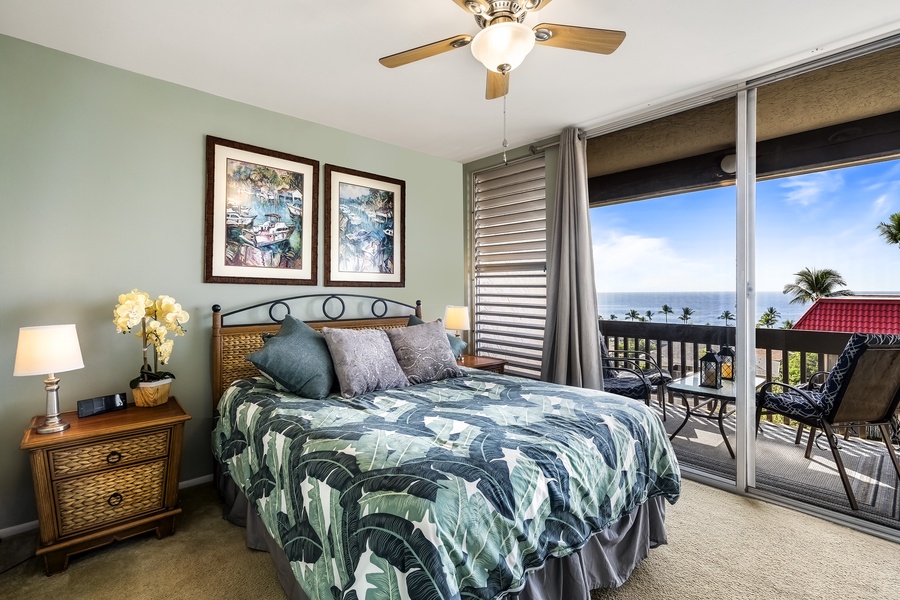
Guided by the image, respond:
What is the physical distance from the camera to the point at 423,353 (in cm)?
283

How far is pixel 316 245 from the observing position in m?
3.40

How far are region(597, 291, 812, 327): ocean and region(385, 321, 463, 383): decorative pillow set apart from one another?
58.5 inches

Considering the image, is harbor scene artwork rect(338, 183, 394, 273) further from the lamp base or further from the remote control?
the lamp base

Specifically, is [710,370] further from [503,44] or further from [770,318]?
[503,44]

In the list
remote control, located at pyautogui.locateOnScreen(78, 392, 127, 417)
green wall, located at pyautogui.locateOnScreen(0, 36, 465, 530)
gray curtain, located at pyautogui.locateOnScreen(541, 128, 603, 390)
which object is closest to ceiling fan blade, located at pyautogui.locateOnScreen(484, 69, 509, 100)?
gray curtain, located at pyautogui.locateOnScreen(541, 128, 603, 390)

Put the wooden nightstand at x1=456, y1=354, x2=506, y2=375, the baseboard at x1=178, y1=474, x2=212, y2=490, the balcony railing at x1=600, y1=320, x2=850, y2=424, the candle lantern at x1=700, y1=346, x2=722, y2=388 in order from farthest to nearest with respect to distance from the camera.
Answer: the wooden nightstand at x1=456, y1=354, x2=506, y2=375, the candle lantern at x1=700, y1=346, x2=722, y2=388, the baseboard at x1=178, y1=474, x2=212, y2=490, the balcony railing at x1=600, y1=320, x2=850, y2=424

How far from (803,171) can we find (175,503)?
4.14 metres

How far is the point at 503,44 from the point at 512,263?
2.63 meters

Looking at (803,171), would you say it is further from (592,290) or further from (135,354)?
(135,354)

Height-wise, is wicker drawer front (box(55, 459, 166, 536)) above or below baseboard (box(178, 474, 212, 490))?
above

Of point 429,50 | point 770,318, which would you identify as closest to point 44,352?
point 429,50

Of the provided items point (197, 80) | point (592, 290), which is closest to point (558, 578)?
point (592, 290)

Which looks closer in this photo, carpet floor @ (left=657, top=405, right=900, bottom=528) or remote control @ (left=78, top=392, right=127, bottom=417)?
remote control @ (left=78, top=392, right=127, bottom=417)

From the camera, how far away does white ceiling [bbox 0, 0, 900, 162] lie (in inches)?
81.6
